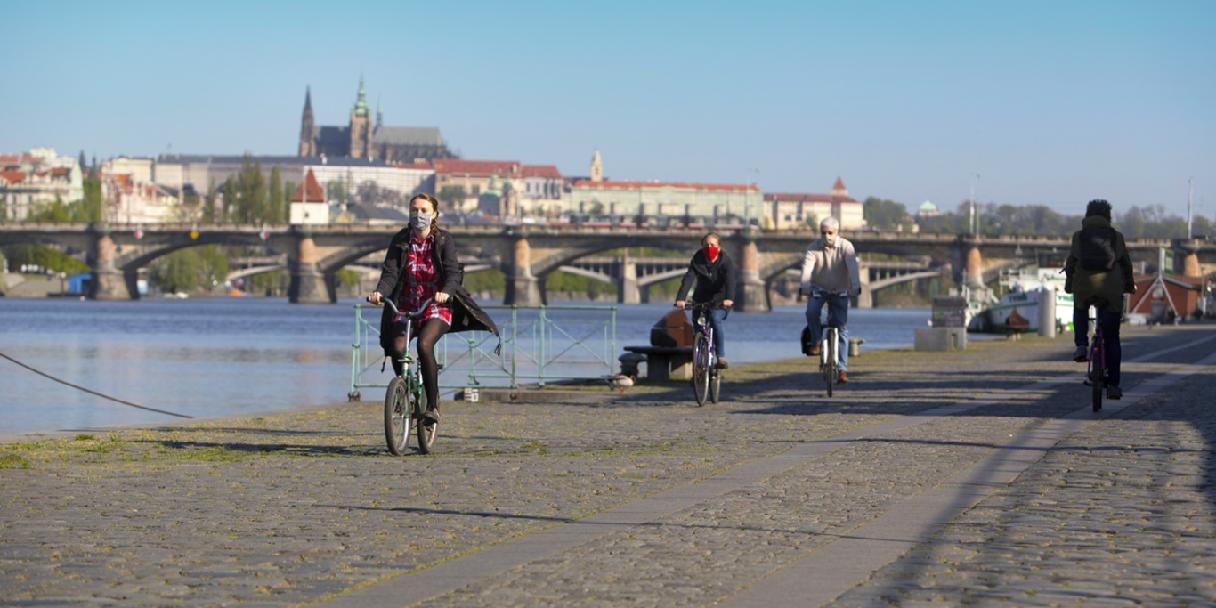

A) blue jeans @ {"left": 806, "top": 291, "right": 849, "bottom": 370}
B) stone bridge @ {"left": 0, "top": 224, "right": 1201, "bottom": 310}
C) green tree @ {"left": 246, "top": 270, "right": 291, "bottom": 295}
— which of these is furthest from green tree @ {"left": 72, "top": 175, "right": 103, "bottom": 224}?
blue jeans @ {"left": 806, "top": 291, "right": 849, "bottom": 370}

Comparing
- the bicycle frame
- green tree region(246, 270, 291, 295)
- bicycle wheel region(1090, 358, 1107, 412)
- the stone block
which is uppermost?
the bicycle frame

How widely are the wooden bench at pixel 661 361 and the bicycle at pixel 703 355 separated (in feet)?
17.2

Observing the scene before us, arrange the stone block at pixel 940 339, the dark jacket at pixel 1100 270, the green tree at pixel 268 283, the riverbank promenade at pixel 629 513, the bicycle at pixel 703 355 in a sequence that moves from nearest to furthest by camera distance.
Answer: the riverbank promenade at pixel 629 513 → the dark jacket at pixel 1100 270 → the bicycle at pixel 703 355 → the stone block at pixel 940 339 → the green tree at pixel 268 283

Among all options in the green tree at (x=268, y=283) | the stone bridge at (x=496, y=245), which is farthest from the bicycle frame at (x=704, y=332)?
the green tree at (x=268, y=283)

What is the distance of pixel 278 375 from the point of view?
39562 mm

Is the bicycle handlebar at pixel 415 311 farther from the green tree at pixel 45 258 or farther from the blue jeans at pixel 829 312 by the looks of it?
the green tree at pixel 45 258

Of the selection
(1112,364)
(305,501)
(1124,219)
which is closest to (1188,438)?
(1112,364)

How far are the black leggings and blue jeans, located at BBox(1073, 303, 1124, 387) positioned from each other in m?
6.06

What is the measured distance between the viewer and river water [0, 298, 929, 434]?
26.8 m

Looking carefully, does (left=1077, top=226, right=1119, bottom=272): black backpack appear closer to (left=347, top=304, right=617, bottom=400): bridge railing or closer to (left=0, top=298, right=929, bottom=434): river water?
(left=347, top=304, right=617, bottom=400): bridge railing

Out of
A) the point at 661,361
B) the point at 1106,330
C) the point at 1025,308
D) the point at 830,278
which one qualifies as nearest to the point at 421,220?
the point at 1106,330

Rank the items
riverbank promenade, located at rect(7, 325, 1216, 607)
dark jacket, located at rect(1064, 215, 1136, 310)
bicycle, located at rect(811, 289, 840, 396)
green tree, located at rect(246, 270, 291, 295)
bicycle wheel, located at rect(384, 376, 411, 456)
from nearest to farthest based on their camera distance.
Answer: riverbank promenade, located at rect(7, 325, 1216, 607)
bicycle wheel, located at rect(384, 376, 411, 456)
dark jacket, located at rect(1064, 215, 1136, 310)
bicycle, located at rect(811, 289, 840, 396)
green tree, located at rect(246, 270, 291, 295)

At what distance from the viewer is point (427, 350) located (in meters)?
12.6

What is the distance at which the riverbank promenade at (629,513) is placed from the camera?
7016mm
